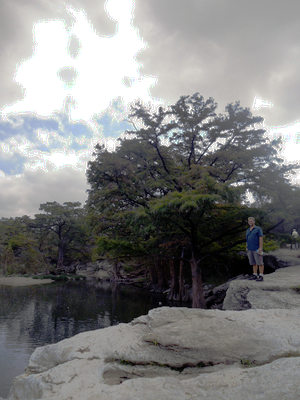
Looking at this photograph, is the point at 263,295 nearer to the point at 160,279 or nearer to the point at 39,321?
the point at 39,321

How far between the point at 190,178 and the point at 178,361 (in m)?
11.5

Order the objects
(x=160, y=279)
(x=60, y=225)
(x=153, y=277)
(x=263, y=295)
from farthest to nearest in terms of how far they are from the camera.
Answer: (x=60, y=225)
(x=153, y=277)
(x=160, y=279)
(x=263, y=295)

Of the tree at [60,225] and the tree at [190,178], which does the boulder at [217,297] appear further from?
the tree at [60,225]

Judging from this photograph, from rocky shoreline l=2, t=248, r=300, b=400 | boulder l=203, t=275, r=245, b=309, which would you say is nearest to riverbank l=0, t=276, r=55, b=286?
boulder l=203, t=275, r=245, b=309

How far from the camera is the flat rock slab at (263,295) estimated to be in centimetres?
720

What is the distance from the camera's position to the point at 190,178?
581 inches

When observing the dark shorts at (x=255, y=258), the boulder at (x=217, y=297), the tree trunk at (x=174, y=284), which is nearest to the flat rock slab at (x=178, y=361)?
the dark shorts at (x=255, y=258)

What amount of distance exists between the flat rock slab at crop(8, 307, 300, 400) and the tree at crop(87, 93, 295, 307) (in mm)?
7501

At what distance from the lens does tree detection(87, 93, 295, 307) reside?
14141 mm

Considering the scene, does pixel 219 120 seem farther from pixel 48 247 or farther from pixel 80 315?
pixel 48 247

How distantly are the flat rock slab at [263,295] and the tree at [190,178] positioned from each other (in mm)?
4982

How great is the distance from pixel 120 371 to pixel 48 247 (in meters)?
54.4

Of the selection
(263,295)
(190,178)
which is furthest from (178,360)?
(190,178)

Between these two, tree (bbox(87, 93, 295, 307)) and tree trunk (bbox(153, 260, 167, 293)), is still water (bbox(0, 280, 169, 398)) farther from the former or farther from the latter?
tree trunk (bbox(153, 260, 167, 293))
